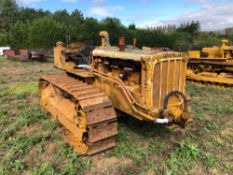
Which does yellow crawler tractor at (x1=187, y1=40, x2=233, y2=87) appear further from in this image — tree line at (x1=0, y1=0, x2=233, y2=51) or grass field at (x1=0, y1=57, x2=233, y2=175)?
tree line at (x1=0, y1=0, x2=233, y2=51)

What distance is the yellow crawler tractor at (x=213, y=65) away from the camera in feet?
32.3

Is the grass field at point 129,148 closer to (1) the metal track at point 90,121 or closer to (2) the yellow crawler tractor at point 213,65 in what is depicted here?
(1) the metal track at point 90,121

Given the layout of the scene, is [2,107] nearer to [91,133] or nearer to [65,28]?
[91,133]

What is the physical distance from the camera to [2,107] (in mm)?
6801

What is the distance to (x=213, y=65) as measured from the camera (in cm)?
1057

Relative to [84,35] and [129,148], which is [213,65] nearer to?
[129,148]

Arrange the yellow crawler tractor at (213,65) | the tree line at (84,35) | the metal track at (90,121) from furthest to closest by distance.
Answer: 1. the tree line at (84,35)
2. the yellow crawler tractor at (213,65)
3. the metal track at (90,121)

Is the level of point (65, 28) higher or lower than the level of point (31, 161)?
higher

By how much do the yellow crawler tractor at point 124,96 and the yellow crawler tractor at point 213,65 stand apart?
5.93 meters

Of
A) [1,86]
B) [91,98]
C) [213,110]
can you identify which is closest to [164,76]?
[91,98]

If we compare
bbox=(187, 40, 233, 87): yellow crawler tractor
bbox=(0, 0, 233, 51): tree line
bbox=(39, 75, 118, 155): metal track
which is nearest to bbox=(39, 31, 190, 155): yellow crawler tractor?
bbox=(39, 75, 118, 155): metal track

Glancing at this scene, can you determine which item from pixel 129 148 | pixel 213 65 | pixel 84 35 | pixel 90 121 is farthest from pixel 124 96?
pixel 84 35

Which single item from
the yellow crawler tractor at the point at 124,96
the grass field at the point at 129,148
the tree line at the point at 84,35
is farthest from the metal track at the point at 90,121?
the tree line at the point at 84,35

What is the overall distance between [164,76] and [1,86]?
7.68 m
